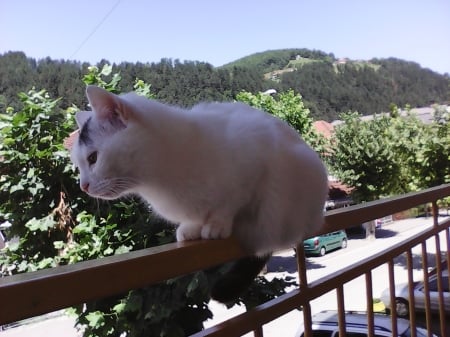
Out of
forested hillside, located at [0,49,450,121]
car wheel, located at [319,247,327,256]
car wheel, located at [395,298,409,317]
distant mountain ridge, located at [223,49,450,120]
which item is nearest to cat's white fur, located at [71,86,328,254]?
forested hillside, located at [0,49,450,121]

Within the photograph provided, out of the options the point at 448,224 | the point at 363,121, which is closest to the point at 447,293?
the point at 448,224

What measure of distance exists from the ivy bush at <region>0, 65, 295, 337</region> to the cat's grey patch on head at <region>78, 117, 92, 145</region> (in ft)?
4.15

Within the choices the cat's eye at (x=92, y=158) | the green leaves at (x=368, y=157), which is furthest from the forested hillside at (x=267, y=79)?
the green leaves at (x=368, y=157)

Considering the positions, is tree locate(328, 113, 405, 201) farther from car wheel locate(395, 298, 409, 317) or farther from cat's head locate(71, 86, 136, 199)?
cat's head locate(71, 86, 136, 199)

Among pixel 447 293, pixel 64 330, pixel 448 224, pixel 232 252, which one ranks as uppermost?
pixel 232 252

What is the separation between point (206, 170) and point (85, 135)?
22cm

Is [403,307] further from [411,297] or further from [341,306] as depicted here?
[341,306]

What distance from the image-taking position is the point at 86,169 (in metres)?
0.73

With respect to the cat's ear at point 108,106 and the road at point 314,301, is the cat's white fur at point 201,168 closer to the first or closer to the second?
the cat's ear at point 108,106

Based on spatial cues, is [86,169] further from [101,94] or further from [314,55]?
[314,55]

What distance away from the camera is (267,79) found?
3.47m

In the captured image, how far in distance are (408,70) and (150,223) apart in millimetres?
6699

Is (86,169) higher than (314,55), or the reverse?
(314,55)

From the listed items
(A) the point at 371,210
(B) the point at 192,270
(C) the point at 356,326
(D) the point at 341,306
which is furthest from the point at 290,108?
(B) the point at 192,270
